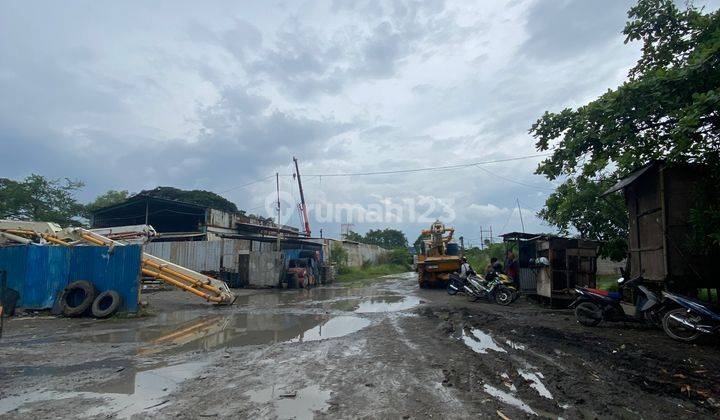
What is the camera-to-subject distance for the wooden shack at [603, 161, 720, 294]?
8273mm

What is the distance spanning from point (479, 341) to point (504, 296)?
6680 mm

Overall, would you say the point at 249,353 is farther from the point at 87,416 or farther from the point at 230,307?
the point at 230,307

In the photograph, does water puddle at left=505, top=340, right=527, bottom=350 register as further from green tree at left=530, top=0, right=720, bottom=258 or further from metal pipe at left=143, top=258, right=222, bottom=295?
metal pipe at left=143, top=258, right=222, bottom=295

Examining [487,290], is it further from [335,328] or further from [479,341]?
[479,341]

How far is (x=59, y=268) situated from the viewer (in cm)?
1239

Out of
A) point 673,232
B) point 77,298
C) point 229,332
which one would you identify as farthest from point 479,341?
point 77,298

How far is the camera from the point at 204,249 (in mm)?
26438

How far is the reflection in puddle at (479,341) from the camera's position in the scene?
7047 mm

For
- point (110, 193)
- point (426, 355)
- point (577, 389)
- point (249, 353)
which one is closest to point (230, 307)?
point (249, 353)

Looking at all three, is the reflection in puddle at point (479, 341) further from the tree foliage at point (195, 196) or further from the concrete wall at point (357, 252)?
the tree foliage at point (195, 196)

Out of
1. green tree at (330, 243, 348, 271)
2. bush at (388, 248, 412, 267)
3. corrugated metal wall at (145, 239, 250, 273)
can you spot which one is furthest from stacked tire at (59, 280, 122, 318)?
bush at (388, 248, 412, 267)

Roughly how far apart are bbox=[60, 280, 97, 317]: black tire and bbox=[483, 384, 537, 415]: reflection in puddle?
11.0 metres

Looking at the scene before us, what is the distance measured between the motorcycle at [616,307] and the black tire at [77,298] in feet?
40.1

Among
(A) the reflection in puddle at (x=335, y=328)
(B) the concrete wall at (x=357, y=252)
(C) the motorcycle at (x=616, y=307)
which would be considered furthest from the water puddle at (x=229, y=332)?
(B) the concrete wall at (x=357, y=252)
